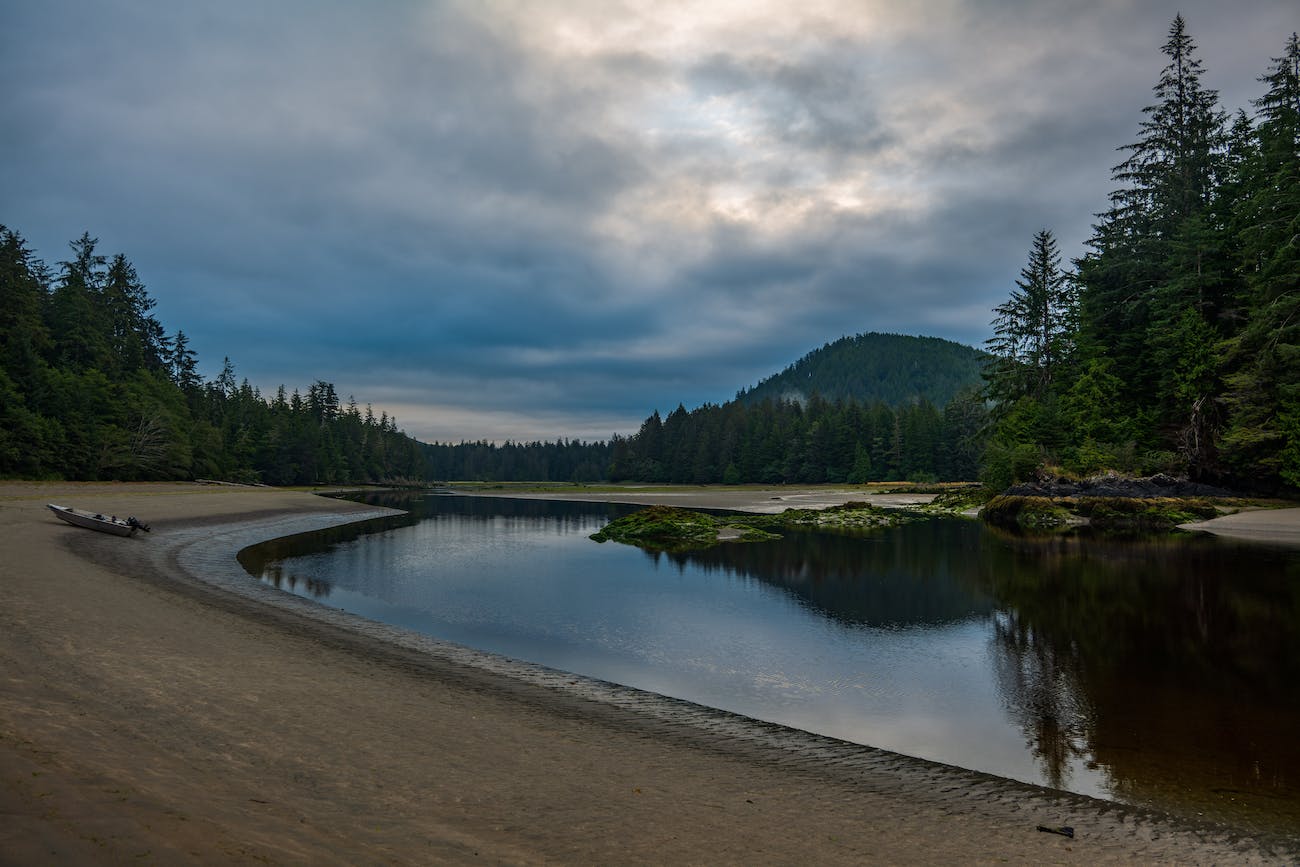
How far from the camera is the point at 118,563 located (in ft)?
75.6

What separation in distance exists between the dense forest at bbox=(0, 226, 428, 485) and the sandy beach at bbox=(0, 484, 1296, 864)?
61555 mm

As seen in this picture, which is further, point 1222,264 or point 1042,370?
point 1042,370

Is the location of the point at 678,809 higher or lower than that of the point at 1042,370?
lower

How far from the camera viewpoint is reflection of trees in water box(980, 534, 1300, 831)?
8828mm

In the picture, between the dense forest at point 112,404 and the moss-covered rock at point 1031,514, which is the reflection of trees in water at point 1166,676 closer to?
the moss-covered rock at point 1031,514

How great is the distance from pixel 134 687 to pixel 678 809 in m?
8.06

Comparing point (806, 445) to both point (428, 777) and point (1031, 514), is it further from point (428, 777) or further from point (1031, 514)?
point (428, 777)

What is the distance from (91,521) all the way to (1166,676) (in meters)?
40.0

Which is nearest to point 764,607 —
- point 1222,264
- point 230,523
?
point 230,523

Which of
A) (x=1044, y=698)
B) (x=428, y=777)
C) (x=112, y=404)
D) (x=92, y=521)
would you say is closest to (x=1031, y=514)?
(x=1044, y=698)

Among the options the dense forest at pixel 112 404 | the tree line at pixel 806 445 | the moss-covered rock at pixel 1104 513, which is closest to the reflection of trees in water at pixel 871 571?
the moss-covered rock at pixel 1104 513

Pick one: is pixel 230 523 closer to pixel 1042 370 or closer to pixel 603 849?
pixel 603 849

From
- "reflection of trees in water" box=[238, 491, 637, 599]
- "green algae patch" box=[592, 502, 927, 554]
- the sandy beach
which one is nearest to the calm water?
"reflection of trees in water" box=[238, 491, 637, 599]

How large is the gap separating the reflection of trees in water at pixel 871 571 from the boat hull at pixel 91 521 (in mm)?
25947
